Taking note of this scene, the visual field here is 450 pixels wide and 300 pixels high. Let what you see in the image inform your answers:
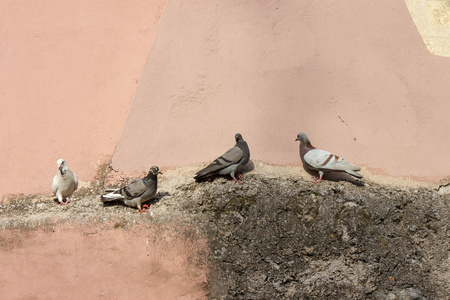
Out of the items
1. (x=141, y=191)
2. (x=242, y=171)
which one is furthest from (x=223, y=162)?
(x=141, y=191)

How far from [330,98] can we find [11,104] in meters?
4.92

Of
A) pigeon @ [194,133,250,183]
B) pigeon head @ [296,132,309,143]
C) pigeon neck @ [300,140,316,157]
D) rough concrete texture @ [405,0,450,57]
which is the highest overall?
rough concrete texture @ [405,0,450,57]

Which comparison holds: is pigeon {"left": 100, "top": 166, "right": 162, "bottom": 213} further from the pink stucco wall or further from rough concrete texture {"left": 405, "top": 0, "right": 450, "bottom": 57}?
rough concrete texture {"left": 405, "top": 0, "right": 450, "bottom": 57}

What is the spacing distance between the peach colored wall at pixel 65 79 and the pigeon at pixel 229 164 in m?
1.95

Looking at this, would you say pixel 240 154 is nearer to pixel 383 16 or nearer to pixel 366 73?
pixel 366 73

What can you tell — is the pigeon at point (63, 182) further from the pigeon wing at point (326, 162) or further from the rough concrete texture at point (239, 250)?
the pigeon wing at point (326, 162)

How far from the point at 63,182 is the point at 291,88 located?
339 cm

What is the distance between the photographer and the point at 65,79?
764cm

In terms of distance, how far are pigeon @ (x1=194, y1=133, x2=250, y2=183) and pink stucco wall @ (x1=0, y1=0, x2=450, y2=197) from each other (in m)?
0.54

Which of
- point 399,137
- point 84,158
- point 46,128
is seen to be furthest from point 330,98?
point 46,128

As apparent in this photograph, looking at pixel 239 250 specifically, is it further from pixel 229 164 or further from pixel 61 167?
pixel 61 167

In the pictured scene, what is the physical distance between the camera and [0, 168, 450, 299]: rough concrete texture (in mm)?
5570

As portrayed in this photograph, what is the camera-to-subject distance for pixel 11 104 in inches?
295

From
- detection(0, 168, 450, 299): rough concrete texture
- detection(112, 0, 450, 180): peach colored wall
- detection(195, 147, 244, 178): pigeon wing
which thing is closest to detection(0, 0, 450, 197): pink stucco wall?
detection(112, 0, 450, 180): peach colored wall
